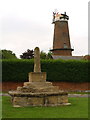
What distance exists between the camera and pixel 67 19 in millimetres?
56312

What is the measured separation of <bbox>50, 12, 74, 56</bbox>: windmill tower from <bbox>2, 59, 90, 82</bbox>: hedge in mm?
20045

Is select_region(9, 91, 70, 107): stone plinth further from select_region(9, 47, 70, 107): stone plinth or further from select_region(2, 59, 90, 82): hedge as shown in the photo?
select_region(2, 59, 90, 82): hedge

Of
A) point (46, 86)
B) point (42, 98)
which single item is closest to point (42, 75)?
point (46, 86)

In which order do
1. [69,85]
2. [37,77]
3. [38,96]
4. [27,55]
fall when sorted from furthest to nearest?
1. [27,55]
2. [69,85]
3. [37,77]
4. [38,96]

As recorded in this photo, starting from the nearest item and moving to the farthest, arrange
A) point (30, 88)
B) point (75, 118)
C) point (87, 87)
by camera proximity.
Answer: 1. point (75, 118)
2. point (30, 88)
3. point (87, 87)

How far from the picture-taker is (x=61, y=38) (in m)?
53.6

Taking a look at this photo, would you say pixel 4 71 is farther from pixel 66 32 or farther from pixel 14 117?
pixel 66 32

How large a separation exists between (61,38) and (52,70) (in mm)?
21633

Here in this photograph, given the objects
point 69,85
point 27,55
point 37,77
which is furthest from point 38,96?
point 27,55

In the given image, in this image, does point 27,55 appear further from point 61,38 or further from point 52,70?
point 52,70

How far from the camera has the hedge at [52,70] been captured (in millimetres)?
31656

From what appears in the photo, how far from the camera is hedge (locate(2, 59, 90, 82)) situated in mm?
31656

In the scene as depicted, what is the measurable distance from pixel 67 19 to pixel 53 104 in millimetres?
42613

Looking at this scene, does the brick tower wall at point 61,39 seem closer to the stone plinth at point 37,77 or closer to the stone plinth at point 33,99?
the stone plinth at point 37,77
